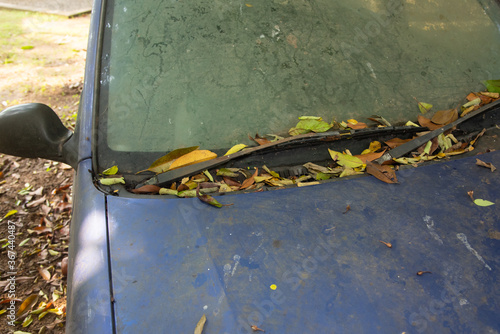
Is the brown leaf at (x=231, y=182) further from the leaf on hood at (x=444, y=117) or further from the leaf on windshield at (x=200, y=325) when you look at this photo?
the leaf on hood at (x=444, y=117)

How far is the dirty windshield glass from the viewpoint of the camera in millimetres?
1764

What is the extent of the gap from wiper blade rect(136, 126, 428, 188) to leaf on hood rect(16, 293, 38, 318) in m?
1.62

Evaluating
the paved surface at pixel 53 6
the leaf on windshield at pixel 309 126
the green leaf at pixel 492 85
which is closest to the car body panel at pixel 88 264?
the leaf on windshield at pixel 309 126

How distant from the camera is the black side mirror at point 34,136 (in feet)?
5.86

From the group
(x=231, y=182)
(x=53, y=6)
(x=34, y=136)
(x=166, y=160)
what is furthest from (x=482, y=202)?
(x=53, y=6)

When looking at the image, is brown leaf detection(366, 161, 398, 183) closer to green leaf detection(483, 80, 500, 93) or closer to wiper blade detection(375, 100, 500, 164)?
wiper blade detection(375, 100, 500, 164)

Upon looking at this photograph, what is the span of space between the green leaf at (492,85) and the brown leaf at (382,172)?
86 centimetres

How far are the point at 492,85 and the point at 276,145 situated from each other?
1268 mm

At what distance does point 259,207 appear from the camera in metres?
1.50

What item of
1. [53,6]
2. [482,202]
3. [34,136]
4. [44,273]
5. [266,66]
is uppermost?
[266,66]

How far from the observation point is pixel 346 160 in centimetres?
172

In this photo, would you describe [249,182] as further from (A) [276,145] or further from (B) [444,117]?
(B) [444,117]

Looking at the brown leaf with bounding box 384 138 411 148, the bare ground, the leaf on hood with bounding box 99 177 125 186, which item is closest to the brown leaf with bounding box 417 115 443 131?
the brown leaf with bounding box 384 138 411 148

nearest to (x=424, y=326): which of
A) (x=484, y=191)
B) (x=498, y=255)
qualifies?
(x=498, y=255)
